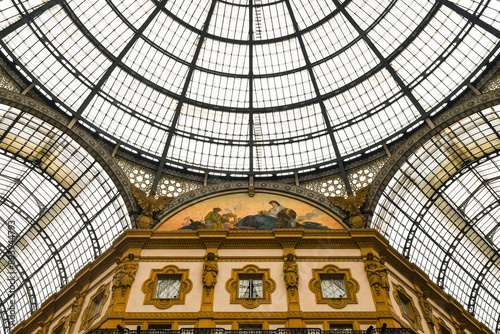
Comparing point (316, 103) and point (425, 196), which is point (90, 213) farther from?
point (425, 196)

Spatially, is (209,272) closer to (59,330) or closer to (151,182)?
(151,182)

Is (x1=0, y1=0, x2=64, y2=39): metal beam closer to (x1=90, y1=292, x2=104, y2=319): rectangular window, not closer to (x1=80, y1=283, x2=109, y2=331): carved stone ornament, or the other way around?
(x1=80, y1=283, x2=109, y2=331): carved stone ornament

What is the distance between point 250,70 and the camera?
34.5 meters

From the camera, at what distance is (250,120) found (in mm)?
34625

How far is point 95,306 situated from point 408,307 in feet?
60.1

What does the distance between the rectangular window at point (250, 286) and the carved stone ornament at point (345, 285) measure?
289 cm

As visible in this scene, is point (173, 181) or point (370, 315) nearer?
point (370, 315)

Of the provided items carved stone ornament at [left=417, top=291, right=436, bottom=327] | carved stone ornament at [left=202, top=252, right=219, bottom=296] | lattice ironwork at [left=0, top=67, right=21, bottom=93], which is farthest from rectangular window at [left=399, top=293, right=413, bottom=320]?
lattice ironwork at [left=0, top=67, right=21, bottom=93]

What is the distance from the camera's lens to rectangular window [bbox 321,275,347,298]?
24.3m

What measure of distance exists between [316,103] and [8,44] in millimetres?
21321

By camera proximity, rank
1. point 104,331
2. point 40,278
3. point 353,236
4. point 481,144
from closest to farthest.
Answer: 1. point 104,331
2. point 353,236
3. point 481,144
4. point 40,278

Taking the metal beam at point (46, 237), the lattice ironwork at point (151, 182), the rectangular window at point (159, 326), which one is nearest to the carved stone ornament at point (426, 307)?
the rectangular window at point (159, 326)

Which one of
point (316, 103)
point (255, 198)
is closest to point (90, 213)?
point (255, 198)

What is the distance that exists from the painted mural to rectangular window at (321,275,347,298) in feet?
15.6
